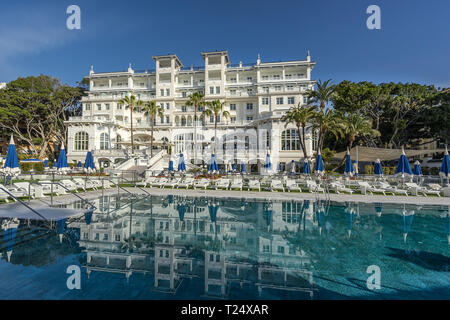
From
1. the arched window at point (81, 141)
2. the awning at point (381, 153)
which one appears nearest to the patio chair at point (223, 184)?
the awning at point (381, 153)

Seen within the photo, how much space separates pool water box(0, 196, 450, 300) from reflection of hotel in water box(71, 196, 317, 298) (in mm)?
30

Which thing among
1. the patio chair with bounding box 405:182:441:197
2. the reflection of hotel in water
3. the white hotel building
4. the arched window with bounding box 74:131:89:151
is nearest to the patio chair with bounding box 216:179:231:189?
the reflection of hotel in water

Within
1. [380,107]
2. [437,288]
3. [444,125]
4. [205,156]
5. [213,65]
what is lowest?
[437,288]

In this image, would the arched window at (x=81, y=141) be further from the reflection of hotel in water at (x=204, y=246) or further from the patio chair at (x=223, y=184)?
the reflection of hotel in water at (x=204, y=246)

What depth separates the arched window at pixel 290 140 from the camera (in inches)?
1262

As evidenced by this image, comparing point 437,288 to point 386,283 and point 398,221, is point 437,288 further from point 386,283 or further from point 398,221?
point 398,221

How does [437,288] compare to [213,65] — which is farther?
[213,65]

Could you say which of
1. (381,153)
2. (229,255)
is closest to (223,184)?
(229,255)

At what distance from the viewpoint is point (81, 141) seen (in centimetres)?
3788

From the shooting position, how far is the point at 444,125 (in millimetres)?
32844

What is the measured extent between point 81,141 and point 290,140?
33.6 m

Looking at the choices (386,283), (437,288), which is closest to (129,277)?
(386,283)

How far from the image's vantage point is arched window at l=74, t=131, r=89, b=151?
3769 centimetres
